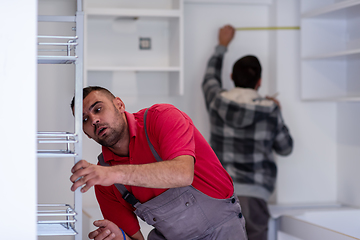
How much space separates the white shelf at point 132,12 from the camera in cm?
241

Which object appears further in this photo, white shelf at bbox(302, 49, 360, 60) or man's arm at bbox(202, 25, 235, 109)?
man's arm at bbox(202, 25, 235, 109)

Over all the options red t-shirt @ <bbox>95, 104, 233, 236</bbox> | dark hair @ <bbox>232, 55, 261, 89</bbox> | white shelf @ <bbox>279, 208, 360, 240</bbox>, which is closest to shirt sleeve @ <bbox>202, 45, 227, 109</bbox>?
dark hair @ <bbox>232, 55, 261, 89</bbox>

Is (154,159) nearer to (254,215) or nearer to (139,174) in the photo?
(139,174)

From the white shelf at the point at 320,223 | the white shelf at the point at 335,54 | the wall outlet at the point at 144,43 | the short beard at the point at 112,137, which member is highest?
the wall outlet at the point at 144,43

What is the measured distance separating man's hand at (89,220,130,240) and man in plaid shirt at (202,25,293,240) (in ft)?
3.68

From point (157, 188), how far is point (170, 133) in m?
0.27

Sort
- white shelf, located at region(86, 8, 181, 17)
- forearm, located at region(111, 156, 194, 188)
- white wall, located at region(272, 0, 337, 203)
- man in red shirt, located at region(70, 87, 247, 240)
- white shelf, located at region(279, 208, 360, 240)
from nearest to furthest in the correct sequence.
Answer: forearm, located at region(111, 156, 194, 188), man in red shirt, located at region(70, 87, 247, 240), white shelf, located at region(279, 208, 360, 240), white shelf, located at region(86, 8, 181, 17), white wall, located at region(272, 0, 337, 203)

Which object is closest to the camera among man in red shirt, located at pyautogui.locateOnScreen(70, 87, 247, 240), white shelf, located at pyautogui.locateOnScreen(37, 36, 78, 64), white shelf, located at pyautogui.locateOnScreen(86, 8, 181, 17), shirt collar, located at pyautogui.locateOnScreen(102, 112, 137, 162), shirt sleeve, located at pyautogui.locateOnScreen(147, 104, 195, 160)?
white shelf, located at pyautogui.locateOnScreen(37, 36, 78, 64)

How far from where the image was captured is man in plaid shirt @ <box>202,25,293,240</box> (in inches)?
91.7

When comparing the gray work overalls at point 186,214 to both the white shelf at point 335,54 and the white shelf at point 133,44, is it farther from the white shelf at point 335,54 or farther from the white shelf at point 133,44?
the white shelf at point 335,54

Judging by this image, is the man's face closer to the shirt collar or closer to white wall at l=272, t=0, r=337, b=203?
the shirt collar

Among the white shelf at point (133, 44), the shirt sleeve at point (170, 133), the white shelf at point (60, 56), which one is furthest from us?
the white shelf at point (133, 44)
